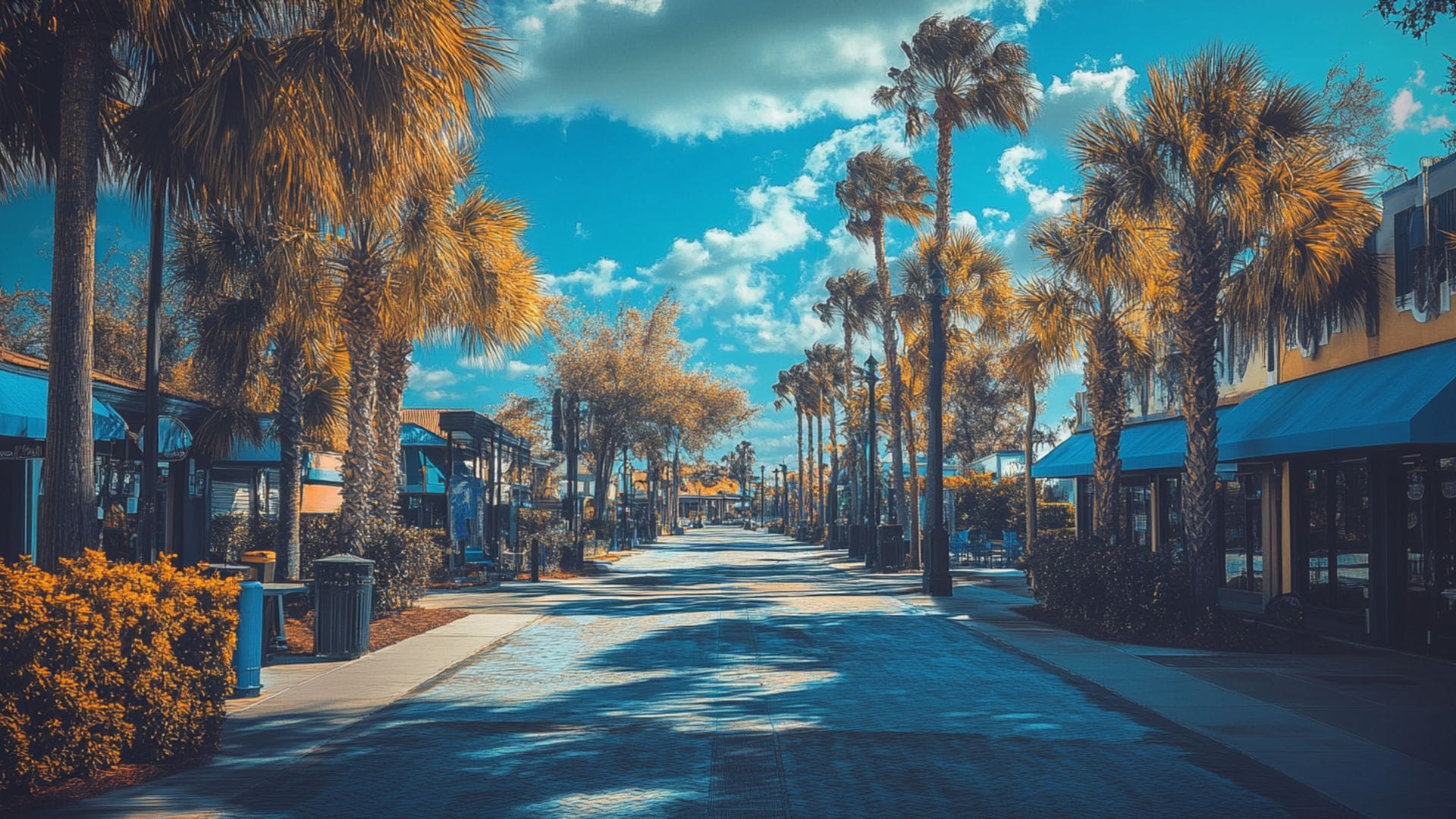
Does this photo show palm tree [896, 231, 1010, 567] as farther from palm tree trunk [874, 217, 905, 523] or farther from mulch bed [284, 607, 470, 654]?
mulch bed [284, 607, 470, 654]

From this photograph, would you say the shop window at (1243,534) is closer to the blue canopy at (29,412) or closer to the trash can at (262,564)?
the trash can at (262,564)

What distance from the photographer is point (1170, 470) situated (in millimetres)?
24266

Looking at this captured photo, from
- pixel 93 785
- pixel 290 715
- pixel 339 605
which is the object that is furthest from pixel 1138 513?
pixel 93 785

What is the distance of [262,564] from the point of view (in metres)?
18.2

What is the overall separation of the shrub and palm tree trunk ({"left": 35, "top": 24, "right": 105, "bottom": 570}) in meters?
12.4

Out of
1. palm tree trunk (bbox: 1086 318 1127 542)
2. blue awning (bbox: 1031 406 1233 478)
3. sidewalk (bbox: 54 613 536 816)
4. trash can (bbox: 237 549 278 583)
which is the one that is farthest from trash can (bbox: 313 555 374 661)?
palm tree trunk (bbox: 1086 318 1127 542)

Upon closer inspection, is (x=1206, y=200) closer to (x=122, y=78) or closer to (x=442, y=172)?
(x=442, y=172)

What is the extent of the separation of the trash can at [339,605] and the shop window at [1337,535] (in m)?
12.8

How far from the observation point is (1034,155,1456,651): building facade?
1369cm

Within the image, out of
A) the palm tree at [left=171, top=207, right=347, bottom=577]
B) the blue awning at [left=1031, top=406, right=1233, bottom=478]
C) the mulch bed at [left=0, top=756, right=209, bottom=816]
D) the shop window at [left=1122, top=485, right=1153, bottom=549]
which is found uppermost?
the palm tree at [left=171, top=207, right=347, bottom=577]

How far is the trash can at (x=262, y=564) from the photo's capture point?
18.0 meters

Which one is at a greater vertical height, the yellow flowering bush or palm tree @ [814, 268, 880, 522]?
palm tree @ [814, 268, 880, 522]

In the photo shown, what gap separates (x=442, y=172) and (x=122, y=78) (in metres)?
2.92

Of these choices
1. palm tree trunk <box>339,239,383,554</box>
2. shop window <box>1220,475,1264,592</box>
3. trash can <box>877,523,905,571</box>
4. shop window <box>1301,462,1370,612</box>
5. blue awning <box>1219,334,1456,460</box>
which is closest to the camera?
blue awning <box>1219,334,1456,460</box>
